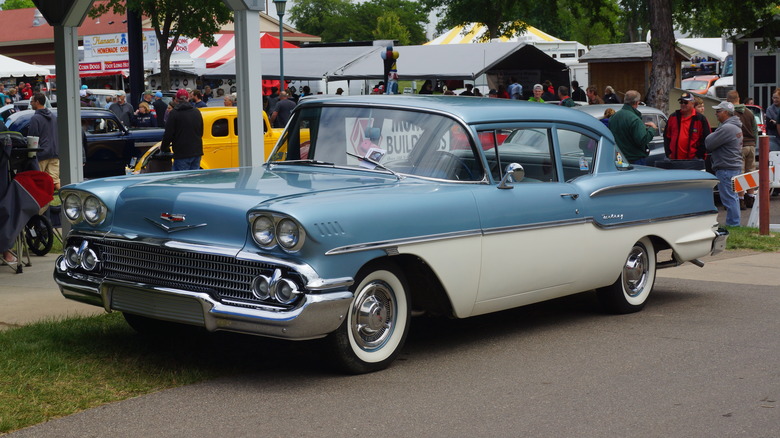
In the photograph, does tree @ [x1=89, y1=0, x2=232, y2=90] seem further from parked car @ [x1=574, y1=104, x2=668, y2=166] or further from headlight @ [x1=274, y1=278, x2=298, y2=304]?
headlight @ [x1=274, y1=278, x2=298, y2=304]

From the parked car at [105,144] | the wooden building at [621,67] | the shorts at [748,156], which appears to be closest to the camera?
the shorts at [748,156]

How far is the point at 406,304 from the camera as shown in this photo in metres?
6.19

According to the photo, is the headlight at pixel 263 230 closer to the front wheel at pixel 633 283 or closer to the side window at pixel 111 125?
the front wheel at pixel 633 283

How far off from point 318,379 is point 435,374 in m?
0.69

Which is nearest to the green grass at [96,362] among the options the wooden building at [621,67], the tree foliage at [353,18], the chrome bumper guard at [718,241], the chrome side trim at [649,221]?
the chrome side trim at [649,221]

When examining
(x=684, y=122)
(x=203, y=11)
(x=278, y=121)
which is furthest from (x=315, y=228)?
(x=203, y=11)

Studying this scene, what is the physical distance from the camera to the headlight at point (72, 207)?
6.55 metres

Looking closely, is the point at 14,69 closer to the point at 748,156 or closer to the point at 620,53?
the point at 620,53

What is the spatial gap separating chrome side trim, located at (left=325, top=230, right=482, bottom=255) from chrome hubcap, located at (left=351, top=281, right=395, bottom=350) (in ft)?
0.83

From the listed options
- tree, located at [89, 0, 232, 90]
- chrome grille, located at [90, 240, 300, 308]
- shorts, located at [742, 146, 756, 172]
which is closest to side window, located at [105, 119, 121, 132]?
shorts, located at [742, 146, 756, 172]

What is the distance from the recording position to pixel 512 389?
5.81 meters

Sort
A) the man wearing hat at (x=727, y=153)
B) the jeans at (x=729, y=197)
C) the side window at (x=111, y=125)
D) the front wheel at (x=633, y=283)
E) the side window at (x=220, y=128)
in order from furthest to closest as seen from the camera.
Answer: the side window at (x=111, y=125), the side window at (x=220, y=128), the jeans at (x=729, y=197), the man wearing hat at (x=727, y=153), the front wheel at (x=633, y=283)

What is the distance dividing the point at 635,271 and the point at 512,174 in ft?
6.04

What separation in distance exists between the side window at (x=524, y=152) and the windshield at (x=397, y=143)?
0.19 meters
